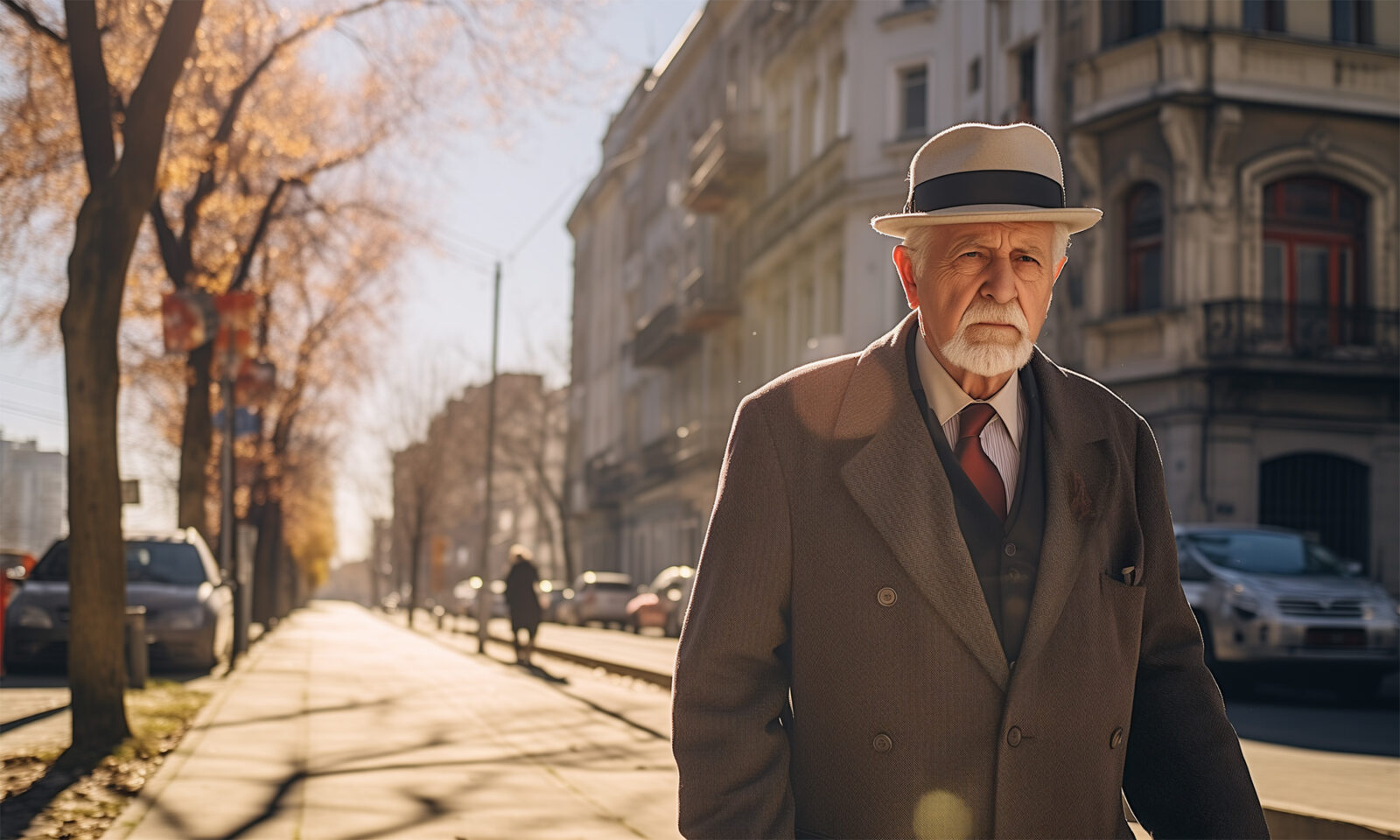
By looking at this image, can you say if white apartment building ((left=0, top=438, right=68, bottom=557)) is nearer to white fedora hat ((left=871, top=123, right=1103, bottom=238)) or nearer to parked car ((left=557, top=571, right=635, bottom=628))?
white fedora hat ((left=871, top=123, right=1103, bottom=238))

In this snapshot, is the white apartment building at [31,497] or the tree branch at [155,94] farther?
the white apartment building at [31,497]

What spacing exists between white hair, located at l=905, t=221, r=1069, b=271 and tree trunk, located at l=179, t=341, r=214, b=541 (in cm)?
1936

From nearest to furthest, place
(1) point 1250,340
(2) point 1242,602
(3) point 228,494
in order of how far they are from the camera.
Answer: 1. (2) point 1242,602
2. (3) point 228,494
3. (1) point 1250,340

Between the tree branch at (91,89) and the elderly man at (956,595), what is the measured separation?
8658mm

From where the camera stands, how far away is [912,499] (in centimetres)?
266

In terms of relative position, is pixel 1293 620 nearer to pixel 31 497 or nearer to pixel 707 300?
pixel 31 497

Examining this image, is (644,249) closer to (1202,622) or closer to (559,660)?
(559,660)

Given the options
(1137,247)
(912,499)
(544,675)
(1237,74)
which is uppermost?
(1237,74)

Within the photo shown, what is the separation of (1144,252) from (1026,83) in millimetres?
3940

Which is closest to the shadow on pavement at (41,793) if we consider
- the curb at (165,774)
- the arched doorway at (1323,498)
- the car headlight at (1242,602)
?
the curb at (165,774)

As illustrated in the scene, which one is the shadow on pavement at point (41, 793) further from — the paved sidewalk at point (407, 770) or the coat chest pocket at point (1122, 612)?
the coat chest pocket at point (1122, 612)

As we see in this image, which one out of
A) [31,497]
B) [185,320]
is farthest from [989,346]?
[31,497]

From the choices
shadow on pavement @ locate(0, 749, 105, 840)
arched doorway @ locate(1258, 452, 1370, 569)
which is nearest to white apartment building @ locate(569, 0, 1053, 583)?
shadow on pavement @ locate(0, 749, 105, 840)

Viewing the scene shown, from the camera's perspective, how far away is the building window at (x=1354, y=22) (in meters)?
25.6
